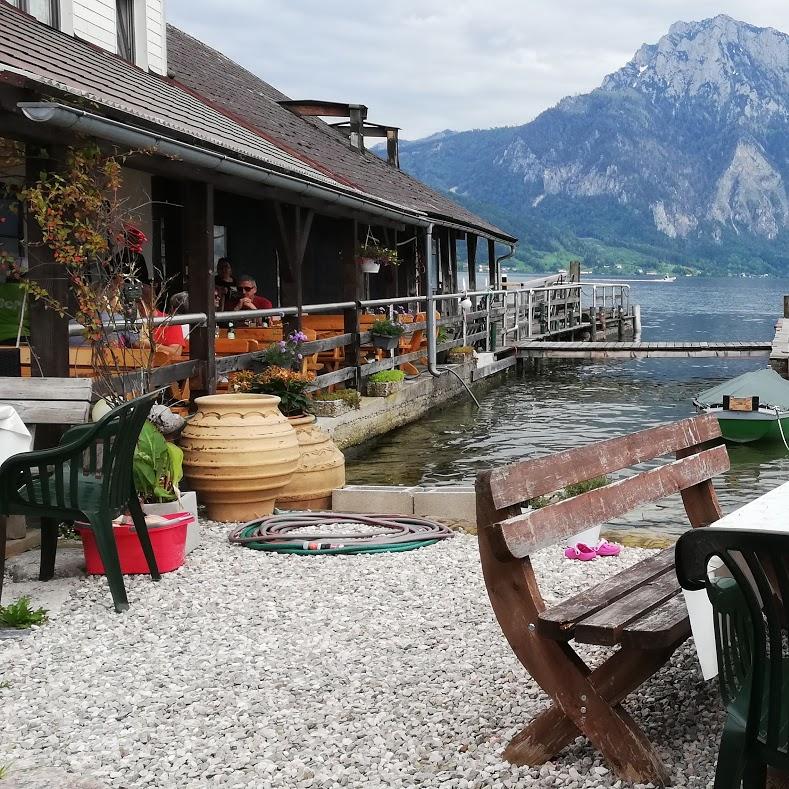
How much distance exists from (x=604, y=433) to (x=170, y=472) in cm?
1061

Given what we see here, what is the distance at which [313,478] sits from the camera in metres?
8.20

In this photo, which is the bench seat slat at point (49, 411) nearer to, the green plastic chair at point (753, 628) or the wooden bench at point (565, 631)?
the wooden bench at point (565, 631)

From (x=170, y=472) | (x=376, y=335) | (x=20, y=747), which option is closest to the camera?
(x=20, y=747)

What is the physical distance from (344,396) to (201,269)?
4.01 metres

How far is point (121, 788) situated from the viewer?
330cm

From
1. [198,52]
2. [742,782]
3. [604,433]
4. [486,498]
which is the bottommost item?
[604,433]

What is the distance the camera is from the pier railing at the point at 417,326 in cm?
1014

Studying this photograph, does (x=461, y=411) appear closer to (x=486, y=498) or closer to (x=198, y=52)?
(x=198, y=52)

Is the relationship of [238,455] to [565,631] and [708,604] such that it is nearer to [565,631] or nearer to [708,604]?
[565,631]

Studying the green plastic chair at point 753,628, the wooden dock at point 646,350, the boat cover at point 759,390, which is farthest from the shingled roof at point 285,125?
the green plastic chair at point 753,628

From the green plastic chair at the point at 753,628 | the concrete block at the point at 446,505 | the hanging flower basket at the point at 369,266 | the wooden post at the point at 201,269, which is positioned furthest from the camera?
the hanging flower basket at the point at 369,266

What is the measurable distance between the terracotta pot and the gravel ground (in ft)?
7.76

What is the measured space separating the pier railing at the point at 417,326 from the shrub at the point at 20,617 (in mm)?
2361

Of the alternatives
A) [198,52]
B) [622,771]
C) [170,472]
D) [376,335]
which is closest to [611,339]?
[198,52]
